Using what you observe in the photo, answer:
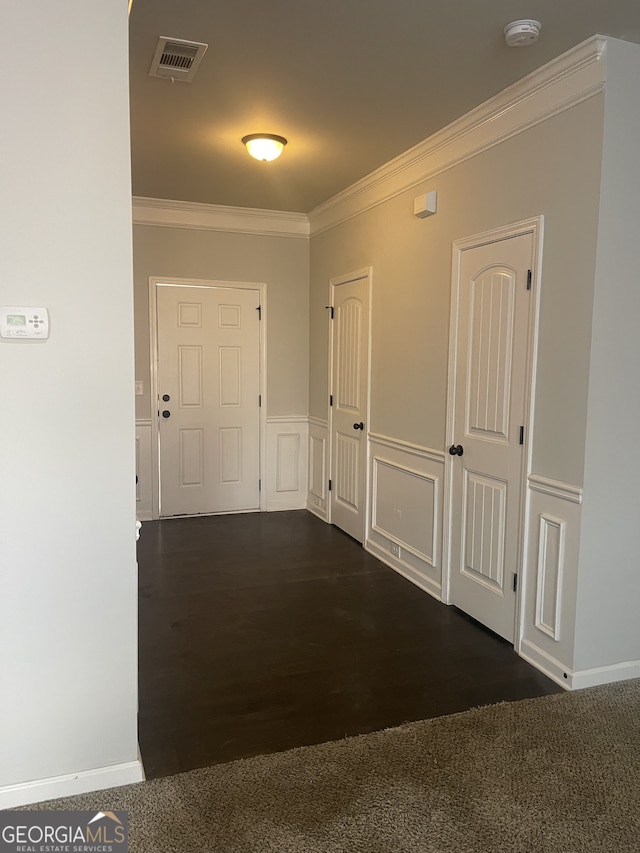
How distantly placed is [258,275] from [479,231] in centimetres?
276

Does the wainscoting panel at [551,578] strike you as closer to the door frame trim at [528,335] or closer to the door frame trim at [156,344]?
the door frame trim at [528,335]

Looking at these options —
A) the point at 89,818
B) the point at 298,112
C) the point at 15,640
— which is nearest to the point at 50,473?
the point at 15,640

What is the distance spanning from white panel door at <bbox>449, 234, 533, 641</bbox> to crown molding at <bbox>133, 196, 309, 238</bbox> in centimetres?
261

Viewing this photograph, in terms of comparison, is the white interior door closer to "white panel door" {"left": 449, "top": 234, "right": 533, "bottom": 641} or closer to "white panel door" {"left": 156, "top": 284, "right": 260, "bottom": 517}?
"white panel door" {"left": 156, "top": 284, "right": 260, "bottom": 517}

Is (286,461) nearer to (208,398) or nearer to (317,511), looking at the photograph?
(317,511)

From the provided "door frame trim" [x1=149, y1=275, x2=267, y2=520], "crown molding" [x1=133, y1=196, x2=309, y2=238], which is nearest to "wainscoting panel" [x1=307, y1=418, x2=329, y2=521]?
"door frame trim" [x1=149, y1=275, x2=267, y2=520]

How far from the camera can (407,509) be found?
415cm

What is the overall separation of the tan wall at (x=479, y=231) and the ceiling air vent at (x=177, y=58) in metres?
1.50

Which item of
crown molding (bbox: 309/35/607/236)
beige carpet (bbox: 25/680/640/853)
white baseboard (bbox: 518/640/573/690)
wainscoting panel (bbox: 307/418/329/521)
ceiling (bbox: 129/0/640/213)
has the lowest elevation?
beige carpet (bbox: 25/680/640/853)

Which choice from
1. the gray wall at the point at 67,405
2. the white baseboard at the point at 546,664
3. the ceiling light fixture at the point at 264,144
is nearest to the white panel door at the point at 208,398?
the ceiling light fixture at the point at 264,144

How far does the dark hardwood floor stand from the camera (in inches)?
97.0

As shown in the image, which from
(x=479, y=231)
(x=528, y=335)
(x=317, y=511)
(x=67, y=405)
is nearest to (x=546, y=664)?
(x=528, y=335)

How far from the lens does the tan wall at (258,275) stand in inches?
209

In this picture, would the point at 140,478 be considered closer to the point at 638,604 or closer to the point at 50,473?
the point at 50,473
